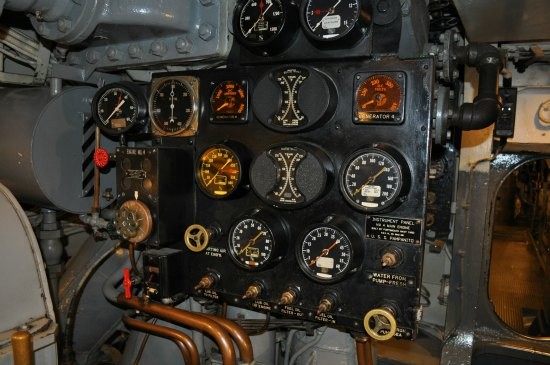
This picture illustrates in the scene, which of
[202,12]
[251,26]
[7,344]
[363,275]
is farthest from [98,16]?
[363,275]

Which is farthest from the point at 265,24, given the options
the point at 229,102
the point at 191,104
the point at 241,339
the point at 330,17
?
the point at 241,339

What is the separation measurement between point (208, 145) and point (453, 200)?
6.83 feet

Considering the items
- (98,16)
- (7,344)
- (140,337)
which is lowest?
(140,337)

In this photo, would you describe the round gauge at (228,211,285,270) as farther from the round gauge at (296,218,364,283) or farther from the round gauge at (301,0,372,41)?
the round gauge at (301,0,372,41)

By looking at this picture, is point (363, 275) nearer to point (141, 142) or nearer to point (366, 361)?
point (366, 361)

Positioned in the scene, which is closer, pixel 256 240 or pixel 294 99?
pixel 294 99

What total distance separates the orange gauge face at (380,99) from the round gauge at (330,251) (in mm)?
454

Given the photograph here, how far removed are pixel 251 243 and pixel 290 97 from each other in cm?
69

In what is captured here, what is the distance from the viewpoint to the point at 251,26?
1.69m

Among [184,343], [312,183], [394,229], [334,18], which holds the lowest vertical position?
[184,343]

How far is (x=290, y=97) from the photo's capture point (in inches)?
66.7

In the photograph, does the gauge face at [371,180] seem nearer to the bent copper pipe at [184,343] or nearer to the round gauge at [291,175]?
the round gauge at [291,175]

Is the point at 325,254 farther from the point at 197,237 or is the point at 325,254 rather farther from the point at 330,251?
the point at 197,237

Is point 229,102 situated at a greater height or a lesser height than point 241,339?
greater
